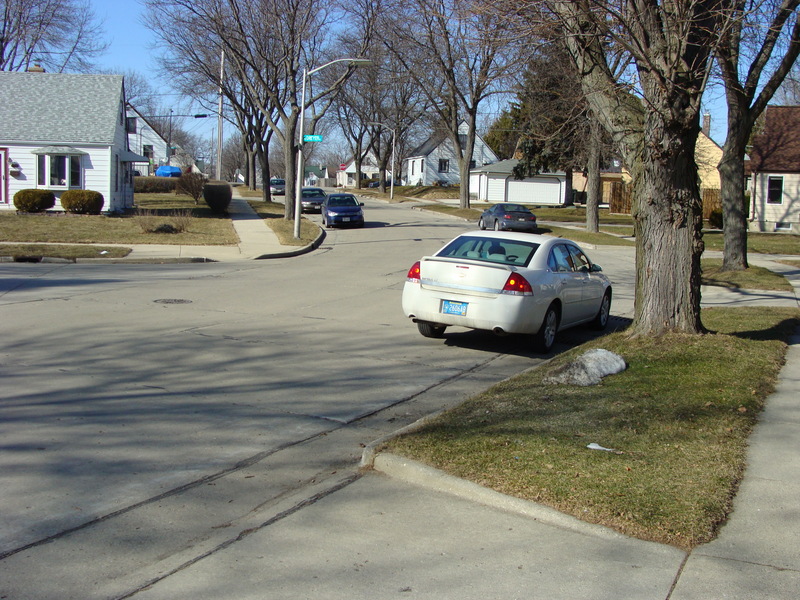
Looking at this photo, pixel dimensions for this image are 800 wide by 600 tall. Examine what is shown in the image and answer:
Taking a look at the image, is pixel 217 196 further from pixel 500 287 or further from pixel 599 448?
pixel 599 448

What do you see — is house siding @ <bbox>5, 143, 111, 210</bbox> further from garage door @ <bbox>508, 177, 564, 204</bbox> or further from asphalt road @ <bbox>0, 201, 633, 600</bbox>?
garage door @ <bbox>508, 177, 564, 204</bbox>

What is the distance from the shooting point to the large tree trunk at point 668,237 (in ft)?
31.1

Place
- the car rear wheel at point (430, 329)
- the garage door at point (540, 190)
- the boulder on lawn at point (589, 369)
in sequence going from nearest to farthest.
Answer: the boulder on lawn at point (589, 369) → the car rear wheel at point (430, 329) → the garage door at point (540, 190)

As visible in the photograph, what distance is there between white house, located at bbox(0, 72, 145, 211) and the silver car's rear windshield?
27698mm

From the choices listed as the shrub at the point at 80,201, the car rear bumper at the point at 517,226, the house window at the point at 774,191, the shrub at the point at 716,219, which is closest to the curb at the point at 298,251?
the car rear bumper at the point at 517,226

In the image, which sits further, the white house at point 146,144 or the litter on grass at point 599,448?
the white house at point 146,144

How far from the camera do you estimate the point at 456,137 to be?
165 ft

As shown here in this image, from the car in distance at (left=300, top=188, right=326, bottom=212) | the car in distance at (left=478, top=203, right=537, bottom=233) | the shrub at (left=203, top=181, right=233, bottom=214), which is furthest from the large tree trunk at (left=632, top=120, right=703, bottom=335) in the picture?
the car in distance at (left=300, top=188, right=326, bottom=212)

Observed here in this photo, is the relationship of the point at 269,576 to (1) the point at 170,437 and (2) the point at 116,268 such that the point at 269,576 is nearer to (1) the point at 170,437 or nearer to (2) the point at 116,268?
(1) the point at 170,437

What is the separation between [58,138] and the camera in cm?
→ 3472

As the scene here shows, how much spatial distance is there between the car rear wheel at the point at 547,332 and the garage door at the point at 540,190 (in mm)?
56744

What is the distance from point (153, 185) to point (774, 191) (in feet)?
142

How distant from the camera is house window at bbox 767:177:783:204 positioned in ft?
134

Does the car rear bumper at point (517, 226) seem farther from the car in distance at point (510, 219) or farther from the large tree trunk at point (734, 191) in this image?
the large tree trunk at point (734, 191)
